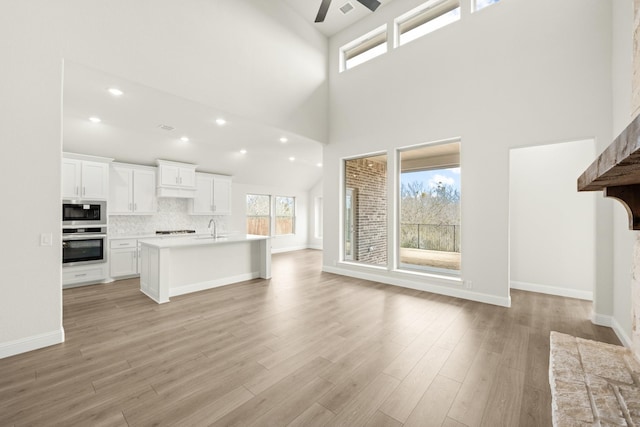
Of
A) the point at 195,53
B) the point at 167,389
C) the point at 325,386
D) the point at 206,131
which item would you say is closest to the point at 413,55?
the point at 195,53

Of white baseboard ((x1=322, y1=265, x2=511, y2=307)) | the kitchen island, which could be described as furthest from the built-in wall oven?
white baseboard ((x1=322, y1=265, x2=511, y2=307))

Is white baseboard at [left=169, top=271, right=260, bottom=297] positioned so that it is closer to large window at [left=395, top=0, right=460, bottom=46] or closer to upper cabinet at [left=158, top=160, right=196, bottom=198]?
upper cabinet at [left=158, top=160, right=196, bottom=198]

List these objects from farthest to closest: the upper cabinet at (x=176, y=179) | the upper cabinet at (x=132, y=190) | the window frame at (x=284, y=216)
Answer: the window frame at (x=284, y=216), the upper cabinet at (x=176, y=179), the upper cabinet at (x=132, y=190)

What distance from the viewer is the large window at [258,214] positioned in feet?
29.9

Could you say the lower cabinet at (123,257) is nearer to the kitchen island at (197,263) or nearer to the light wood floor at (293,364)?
the kitchen island at (197,263)

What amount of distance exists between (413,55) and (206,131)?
413 centimetres

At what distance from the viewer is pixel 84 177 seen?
514 cm

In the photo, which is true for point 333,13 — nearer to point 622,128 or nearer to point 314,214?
point 622,128

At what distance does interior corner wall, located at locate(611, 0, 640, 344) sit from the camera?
2.75m

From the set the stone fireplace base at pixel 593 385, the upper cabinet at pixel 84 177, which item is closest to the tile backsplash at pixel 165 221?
the upper cabinet at pixel 84 177

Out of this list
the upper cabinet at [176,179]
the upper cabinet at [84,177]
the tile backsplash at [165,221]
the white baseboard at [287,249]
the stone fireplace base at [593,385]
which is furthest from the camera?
the white baseboard at [287,249]

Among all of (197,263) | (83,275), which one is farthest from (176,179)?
(197,263)

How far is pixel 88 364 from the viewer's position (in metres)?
2.45

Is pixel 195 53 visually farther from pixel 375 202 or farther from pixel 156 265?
pixel 375 202
